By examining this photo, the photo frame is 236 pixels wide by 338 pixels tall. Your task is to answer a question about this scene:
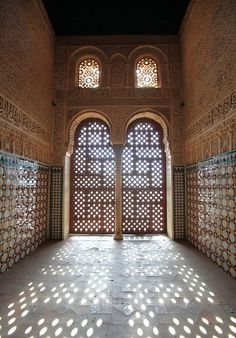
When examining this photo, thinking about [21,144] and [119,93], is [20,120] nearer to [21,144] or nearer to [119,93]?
[21,144]

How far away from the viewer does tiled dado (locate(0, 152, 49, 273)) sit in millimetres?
4051

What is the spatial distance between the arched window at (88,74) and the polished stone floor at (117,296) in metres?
4.80

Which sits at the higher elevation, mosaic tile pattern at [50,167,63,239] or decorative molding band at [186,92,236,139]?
decorative molding band at [186,92,236,139]

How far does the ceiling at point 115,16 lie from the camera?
5992 millimetres

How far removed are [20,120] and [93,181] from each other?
295 cm

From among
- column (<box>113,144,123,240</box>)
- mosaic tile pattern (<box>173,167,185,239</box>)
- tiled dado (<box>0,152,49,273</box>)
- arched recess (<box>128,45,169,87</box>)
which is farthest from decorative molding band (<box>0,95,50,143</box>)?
mosaic tile pattern (<box>173,167,185,239</box>)

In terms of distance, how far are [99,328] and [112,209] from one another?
14.9 feet

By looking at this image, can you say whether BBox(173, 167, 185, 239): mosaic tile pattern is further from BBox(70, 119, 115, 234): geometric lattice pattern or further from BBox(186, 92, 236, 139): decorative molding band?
BBox(70, 119, 115, 234): geometric lattice pattern

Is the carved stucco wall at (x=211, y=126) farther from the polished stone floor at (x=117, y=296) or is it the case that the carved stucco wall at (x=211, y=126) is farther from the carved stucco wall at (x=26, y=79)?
the carved stucco wall at (x=26, y=79)

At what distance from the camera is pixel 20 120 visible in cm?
475

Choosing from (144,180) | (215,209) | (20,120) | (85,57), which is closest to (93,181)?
(144,180)

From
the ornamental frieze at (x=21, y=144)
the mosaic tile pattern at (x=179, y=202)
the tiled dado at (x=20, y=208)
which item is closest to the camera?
the tiled dado at (x=20, y=208)

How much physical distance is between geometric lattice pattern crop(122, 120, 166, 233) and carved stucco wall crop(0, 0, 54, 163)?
250cm

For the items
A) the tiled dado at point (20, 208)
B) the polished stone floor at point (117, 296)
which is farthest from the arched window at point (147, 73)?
the polished stone floor at point (117, 296)
